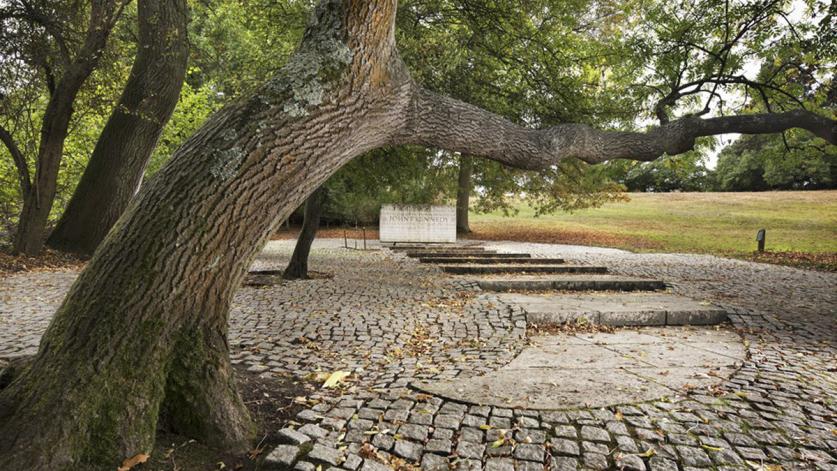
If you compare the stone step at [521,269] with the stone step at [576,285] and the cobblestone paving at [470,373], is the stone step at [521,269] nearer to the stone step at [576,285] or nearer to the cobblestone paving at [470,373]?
the stone step at [576,285]

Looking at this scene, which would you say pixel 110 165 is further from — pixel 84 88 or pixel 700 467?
pixel 700 467

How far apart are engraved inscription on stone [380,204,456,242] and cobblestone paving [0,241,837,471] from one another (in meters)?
9.60

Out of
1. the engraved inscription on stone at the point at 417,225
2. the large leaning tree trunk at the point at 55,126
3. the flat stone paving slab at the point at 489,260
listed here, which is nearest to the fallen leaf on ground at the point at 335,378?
the large leaning tree trunk at the point at 55,126

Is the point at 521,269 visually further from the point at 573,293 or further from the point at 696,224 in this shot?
Result: the point at 696,224

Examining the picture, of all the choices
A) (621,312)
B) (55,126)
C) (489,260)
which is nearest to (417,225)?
(489,260)

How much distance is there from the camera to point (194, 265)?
2650 mm

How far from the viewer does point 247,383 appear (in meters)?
3.80

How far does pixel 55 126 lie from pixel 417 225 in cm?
1161

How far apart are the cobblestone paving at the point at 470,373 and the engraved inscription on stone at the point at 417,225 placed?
960 cm

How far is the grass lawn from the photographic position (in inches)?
773

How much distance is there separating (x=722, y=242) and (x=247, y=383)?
21990 millimetres

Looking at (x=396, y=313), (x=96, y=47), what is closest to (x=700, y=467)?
(x=396, y=313)

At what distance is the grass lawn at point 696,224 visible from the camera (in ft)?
64.4

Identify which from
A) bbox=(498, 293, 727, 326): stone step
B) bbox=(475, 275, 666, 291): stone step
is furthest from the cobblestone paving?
bbox=(475, 275, 666, 291): stone step
